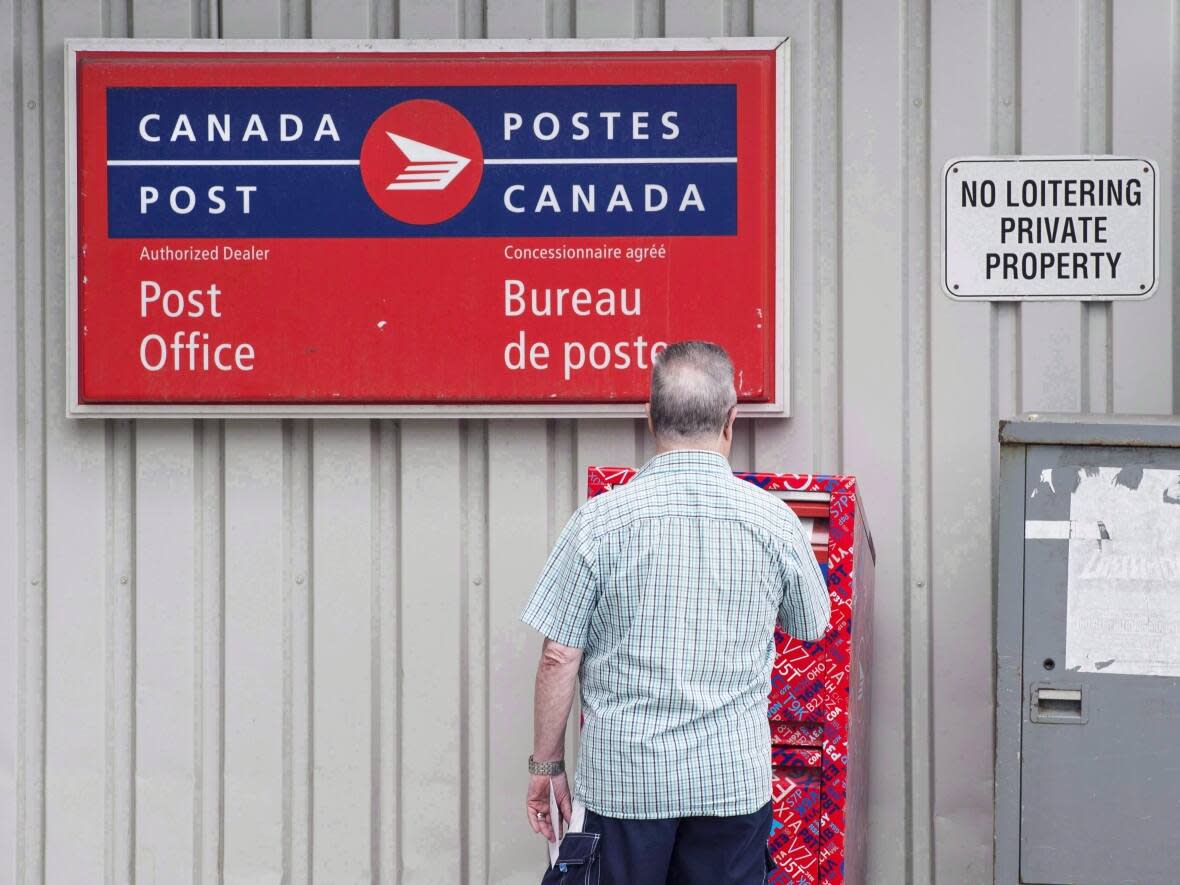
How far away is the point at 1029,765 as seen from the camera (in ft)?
11.2

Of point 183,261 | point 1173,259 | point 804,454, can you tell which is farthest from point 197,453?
point 1173,259

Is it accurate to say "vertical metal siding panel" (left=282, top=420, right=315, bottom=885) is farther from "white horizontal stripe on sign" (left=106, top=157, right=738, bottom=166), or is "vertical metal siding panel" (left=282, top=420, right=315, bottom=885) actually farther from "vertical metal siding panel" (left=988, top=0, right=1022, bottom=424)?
"vertical metal siding panel" (left=988, top=0, right=1022, bottom=424)

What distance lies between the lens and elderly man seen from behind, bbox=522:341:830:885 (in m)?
2.89

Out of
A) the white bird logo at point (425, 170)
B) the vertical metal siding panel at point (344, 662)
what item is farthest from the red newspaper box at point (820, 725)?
the white bird logo at point (425, 170)

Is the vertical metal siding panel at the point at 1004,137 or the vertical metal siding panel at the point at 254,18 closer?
the vertical metal siding panel at the point at 1004,137

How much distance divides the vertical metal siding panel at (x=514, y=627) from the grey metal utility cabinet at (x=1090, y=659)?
1480 mm

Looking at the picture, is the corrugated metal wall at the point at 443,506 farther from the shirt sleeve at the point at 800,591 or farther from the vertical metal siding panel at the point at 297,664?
the shirt sleeve at the point at 800,591

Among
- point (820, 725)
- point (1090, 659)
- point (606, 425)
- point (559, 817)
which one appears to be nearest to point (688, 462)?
point (559, 817)

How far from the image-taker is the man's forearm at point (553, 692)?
295 centimetres

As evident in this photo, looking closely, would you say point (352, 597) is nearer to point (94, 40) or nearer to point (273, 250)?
point (273, 250)

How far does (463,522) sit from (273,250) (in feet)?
3.40

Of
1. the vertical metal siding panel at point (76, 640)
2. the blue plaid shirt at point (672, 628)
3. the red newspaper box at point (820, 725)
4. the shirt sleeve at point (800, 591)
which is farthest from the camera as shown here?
the vertical metal siding panel at point (76, 640)

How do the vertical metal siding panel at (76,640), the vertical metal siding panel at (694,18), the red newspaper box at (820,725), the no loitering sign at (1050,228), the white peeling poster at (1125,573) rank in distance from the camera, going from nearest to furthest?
the white peeling poster at (1125,573) → the red newspaper box at (820,725) → the no loitering sign at (1050,228) → the vertical metal siding panel at (694,18) → the vertical metal siding panel at (76,640)

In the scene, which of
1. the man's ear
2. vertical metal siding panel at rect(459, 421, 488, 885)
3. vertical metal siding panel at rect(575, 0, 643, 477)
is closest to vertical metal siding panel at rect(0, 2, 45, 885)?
vertical metal siding panel at rect(459, 421, 488, 885)
